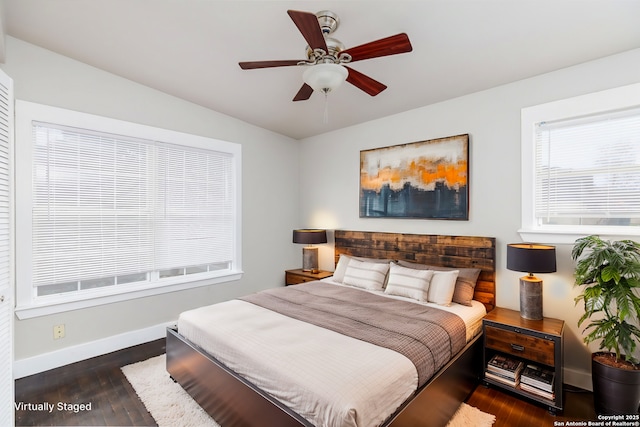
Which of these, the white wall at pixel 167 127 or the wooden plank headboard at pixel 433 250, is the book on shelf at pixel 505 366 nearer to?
the wooden plank headboard at pixel 433 250

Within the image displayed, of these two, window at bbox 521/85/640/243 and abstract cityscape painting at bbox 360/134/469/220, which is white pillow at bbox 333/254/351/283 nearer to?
abstract cityscape painting at bbox 360/134/469/220

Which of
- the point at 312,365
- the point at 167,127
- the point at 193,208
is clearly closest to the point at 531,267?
the point at 312,365

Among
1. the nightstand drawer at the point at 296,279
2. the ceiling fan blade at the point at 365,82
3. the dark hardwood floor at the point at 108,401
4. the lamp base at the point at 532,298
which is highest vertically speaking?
the ceiling fan blade at the point at 365,82

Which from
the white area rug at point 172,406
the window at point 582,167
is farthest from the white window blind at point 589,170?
the white area rug at point 172,406

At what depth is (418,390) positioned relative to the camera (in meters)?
1.87

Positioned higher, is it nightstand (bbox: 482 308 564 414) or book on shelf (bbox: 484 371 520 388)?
nightstand (bbox: 482 308 564 414)

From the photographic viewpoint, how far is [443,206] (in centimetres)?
347

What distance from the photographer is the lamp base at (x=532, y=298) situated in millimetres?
2639

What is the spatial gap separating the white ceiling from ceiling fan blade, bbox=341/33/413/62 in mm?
467

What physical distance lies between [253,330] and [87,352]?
6.90ft

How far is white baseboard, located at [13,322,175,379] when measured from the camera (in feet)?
9.13

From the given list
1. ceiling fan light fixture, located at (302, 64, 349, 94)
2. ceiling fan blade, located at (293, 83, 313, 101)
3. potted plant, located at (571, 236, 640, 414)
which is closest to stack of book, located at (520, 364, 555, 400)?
potted plant, located at (571, 236, 640, 414)

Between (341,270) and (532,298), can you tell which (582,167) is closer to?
(532,298)

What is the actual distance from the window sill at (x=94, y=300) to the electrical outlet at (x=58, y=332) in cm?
15
